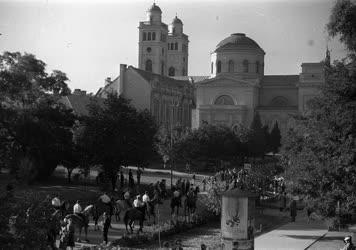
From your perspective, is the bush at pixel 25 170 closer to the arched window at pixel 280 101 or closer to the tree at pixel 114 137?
the tree at pixel 114 137

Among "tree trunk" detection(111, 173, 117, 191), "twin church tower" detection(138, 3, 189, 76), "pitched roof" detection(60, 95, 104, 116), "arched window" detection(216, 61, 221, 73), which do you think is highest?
"twin church tower" detection(138, 3, 189, 76)

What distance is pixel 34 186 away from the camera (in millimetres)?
35531

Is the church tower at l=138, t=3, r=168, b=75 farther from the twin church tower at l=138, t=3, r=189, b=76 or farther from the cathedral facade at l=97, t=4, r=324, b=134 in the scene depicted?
the cathedral facade at l=97, t=4, r=324, b=134

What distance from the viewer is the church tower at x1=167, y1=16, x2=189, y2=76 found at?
141875mm

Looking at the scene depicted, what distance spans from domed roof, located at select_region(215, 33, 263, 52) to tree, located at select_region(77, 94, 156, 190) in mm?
58746

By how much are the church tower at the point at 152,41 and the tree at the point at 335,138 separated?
353 ft

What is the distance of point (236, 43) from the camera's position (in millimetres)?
97188

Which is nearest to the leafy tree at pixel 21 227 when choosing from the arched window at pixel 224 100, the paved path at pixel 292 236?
the paved path at pixel 292 236

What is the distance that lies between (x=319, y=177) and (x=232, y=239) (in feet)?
18.5

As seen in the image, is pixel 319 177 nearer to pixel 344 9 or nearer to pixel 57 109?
pixel 344 9

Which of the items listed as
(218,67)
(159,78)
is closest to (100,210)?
(218,67)

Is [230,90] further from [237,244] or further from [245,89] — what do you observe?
[237,244]

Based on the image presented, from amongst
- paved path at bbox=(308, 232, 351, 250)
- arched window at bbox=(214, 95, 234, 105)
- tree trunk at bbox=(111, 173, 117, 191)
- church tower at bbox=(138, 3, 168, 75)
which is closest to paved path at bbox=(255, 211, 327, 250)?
paved path at bbox=(308, 232, 351, 250)

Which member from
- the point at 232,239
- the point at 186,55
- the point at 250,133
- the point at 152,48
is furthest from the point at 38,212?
the point at 186,55
